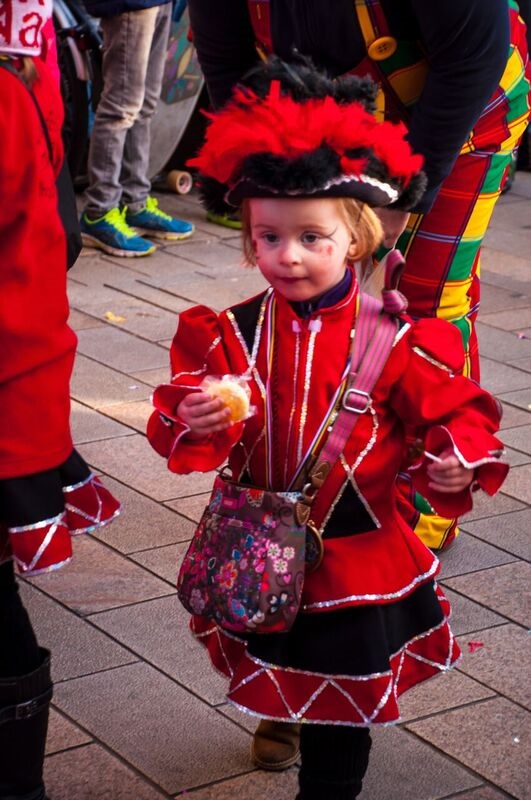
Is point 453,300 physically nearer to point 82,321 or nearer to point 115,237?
point 82,321

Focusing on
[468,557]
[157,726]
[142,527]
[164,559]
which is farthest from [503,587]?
[157,726]

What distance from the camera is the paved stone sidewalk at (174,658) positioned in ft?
9.41

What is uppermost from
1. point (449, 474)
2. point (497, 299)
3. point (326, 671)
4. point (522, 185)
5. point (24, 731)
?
point (449, 474)

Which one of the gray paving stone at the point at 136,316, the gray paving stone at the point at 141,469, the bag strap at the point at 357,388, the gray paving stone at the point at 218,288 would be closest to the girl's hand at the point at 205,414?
the bag strap at the point at 357,388

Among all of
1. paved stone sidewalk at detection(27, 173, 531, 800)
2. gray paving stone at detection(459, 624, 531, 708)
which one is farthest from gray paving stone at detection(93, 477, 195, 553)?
gray paving stone at detection(459, 624, 531, 708)

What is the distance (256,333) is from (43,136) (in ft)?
1.72

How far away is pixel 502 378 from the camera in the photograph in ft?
17.7

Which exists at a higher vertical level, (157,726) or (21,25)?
(21,25)

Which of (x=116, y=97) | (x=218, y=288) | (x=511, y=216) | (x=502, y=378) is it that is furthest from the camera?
(x=511, y=216)

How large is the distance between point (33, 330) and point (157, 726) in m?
1.09

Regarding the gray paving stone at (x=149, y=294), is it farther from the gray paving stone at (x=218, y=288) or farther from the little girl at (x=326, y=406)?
the little girl at (x=326, y=406)

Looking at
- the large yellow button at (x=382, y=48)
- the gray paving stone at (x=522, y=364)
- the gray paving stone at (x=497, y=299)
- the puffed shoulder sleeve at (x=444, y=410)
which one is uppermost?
the large yellow button at (x=382, y=48)

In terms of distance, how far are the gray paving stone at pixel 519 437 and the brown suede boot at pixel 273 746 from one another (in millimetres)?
2054

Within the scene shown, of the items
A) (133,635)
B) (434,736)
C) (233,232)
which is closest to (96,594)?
(133,635)
